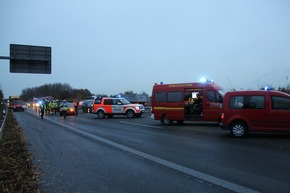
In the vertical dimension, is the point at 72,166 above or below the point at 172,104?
below

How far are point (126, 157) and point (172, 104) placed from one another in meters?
10.6

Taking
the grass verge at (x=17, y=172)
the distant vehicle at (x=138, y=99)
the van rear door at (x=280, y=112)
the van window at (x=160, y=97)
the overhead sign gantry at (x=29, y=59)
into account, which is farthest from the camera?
the distant vehicle at (x=138, y=99)

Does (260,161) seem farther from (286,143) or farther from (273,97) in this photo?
(273,97)

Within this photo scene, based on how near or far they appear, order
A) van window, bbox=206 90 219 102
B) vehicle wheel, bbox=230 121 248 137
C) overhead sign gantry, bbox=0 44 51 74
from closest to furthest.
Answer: vehicle wheel, bbox=230 121 248 137, van window, bbox=206 90 219 102, overhead sign gantry, bbox=0 44 51 74

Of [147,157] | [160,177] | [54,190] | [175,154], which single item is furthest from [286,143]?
[54,190]

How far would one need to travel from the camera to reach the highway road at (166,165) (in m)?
6.06

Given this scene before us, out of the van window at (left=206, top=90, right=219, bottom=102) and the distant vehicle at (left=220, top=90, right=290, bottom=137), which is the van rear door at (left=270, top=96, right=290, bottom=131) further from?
the van window at (left=206, top=90, right=219, bottom=102)

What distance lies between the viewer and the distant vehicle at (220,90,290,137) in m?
12.3

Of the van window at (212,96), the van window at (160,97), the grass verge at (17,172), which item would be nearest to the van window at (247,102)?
the van window at (212,96)

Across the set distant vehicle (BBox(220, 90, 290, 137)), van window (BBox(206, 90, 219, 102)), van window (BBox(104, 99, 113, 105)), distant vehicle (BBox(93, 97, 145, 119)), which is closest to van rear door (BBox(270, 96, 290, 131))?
distant vehicle (BBox(220, 90, 290, 137))

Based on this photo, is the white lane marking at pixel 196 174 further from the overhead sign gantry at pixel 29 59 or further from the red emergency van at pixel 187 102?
the overhead sign gantry at pixel 29 59

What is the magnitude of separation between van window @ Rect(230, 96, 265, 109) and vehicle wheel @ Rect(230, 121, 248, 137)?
0.69 meters

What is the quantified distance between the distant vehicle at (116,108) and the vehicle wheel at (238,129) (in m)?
15.7

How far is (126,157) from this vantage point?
9.06 m
